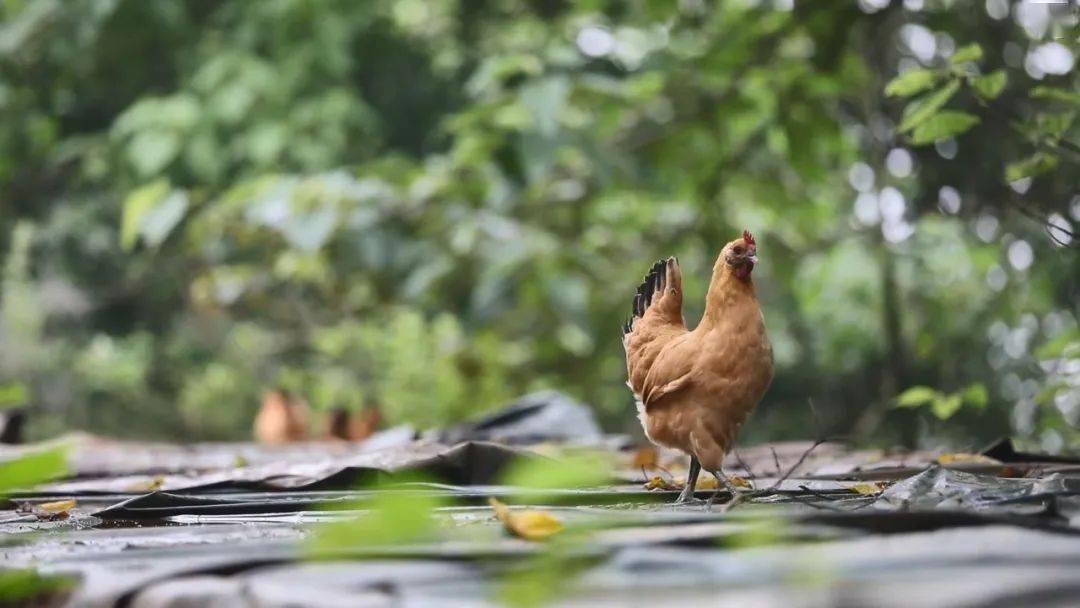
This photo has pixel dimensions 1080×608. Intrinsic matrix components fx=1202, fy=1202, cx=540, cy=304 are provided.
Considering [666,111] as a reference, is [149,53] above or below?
above

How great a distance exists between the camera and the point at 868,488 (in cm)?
186

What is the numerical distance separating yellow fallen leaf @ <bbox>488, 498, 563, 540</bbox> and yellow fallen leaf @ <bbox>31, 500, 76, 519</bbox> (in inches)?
36.0

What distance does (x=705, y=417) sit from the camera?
1.74 metres

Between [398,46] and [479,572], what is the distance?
730 centimetres

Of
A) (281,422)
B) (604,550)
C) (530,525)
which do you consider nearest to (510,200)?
(281,422)

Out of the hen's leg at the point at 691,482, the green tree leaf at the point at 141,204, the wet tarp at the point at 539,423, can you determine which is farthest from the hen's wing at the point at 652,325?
the green tree leaf at the point at 141,204

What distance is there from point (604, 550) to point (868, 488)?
2.95ft

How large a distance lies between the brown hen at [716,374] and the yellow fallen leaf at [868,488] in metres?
0.22

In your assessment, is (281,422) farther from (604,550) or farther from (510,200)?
(604,550)

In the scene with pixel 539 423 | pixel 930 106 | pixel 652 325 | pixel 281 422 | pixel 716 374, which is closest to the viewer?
pixel 716 374

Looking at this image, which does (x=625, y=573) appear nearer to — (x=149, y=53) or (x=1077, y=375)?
(x=1077, y=375)

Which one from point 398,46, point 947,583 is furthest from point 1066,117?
point 398,46

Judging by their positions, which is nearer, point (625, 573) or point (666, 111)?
point (625, 573)

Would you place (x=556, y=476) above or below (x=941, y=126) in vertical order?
below
